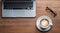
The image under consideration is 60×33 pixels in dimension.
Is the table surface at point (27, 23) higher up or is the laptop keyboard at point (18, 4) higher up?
the laptop keyboard at point (18, 4)

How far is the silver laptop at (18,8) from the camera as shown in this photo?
1.27 m

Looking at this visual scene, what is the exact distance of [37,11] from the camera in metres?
1.28

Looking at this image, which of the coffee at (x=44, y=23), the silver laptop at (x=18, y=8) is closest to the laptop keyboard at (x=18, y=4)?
the silver laptop at (x=18, y=8)

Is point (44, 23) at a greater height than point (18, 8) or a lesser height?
lesser

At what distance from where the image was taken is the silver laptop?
1.27 metres

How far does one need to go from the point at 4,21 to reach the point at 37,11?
38 cm

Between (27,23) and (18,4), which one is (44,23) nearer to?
(27,23)

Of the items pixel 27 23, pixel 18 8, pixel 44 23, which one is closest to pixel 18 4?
pixel 18 8

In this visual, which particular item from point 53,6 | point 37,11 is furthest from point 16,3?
point 53,6

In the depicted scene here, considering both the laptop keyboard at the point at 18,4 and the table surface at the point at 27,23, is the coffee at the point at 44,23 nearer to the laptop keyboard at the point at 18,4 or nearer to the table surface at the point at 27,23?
the table surface at the point at 27,23

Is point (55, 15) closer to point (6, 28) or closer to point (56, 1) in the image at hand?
point (56, 1)

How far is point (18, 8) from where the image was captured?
4.19ft

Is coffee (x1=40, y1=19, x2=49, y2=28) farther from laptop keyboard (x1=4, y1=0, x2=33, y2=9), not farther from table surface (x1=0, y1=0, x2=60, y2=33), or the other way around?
laptop keyboard (x1=4, y1=0, x2=33, y2=9)

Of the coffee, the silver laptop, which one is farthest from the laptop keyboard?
the coffee
